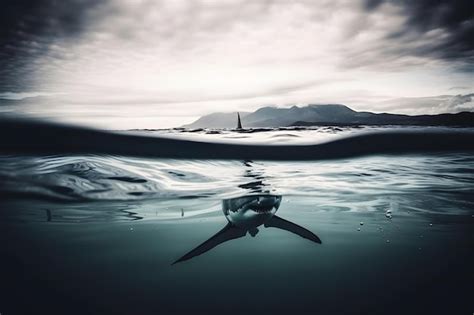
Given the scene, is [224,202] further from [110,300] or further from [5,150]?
[5,150]

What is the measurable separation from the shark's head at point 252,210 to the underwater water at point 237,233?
0.04 metres

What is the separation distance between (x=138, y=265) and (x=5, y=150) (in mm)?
4768

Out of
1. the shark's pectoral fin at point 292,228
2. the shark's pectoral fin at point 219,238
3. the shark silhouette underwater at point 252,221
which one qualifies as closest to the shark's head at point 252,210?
the shark silhouette underwater at point 252,221

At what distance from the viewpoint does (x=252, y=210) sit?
23.6 ft

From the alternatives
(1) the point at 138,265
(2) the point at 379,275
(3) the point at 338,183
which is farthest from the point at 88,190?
(2) the point at 379,275

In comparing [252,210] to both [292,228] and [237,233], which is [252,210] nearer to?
[237,233]

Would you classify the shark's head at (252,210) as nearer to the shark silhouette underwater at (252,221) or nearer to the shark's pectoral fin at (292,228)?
the shark silhouette underwater at (252,221)

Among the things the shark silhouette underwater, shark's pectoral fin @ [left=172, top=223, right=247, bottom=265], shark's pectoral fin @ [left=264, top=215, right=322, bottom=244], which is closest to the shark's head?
the shark silhouette underwater

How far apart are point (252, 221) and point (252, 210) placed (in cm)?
31

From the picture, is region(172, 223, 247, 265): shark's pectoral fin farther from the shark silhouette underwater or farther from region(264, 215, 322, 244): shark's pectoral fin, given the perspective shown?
region(264, 215, 322, 244): shark's pectoral fin

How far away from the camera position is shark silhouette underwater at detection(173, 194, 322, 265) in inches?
244

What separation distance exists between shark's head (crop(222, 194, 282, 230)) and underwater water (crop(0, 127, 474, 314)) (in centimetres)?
4

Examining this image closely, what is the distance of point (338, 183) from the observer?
8.42 m

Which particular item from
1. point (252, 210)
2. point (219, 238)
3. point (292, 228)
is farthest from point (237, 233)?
point (292, 228)
